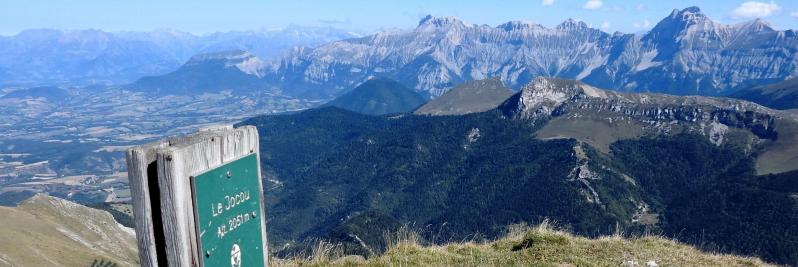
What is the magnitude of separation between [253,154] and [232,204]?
0.74m

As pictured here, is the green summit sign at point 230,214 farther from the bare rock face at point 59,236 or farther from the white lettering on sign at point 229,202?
the bare rock face at point 59,236

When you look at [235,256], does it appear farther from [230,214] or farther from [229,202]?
[229,202]

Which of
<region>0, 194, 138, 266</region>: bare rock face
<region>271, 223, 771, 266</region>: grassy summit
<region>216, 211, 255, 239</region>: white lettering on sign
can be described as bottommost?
<region>0, 194, 138, 266</region>: bare rock face

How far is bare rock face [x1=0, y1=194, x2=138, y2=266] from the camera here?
79.4 m

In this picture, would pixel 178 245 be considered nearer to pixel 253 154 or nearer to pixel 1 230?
pixel 253 154

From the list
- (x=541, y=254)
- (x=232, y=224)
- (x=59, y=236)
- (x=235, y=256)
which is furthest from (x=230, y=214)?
(x=59, y=236)

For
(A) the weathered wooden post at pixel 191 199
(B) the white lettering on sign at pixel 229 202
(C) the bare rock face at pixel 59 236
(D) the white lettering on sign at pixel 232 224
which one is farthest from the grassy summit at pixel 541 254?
(C) the bare rock face at pixel 59 236

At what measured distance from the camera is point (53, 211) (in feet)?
406

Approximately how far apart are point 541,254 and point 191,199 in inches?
374

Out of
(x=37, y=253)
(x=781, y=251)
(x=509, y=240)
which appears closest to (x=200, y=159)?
(x=509, y=240)

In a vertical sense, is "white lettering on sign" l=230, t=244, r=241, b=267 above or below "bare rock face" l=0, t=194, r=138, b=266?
above

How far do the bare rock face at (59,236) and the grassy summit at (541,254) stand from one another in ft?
185

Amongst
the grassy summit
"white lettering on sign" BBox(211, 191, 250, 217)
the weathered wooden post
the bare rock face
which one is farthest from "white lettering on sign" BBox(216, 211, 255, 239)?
the bare rock face

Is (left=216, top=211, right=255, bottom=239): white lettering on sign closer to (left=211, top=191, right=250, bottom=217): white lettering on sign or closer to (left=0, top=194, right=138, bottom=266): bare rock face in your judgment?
(left=211, top=191, right=250, bottom=217): white lettering on sign
